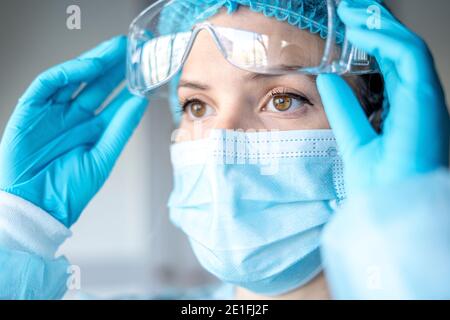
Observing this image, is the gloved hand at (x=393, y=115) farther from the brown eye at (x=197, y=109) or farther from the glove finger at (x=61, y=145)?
the glove finger at (x=61, y=145)

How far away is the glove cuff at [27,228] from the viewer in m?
1.15

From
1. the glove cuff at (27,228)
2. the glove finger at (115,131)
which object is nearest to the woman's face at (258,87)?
the glove finger at (115,131)

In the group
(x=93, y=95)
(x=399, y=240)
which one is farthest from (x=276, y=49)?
(x=93, y=95)

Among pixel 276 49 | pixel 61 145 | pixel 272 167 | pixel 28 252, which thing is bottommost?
pixel 28 252

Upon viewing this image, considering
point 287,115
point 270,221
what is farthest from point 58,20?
point 270,221

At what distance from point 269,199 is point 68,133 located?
0.61 metres

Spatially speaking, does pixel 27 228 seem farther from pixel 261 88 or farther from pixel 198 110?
pixel 261 88

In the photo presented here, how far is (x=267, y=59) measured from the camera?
1.08 meters

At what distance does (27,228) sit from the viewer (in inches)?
46.4

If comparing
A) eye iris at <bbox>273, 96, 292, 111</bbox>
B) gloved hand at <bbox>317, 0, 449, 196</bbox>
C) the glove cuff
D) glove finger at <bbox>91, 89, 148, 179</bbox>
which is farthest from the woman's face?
the glove cuff

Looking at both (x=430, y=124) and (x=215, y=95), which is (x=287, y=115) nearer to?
(x=215, y=95)

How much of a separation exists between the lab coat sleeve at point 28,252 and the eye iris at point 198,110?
418mm
